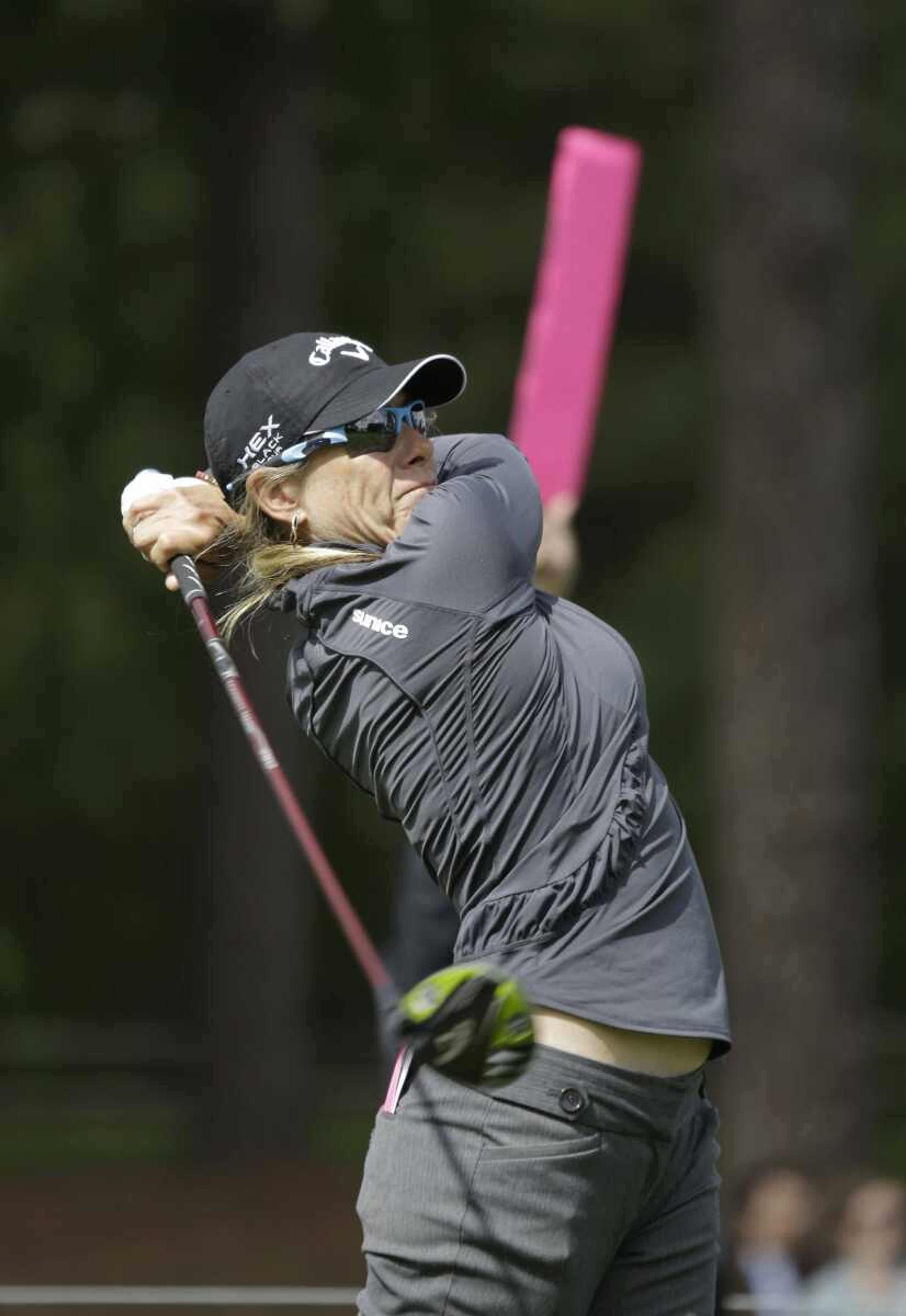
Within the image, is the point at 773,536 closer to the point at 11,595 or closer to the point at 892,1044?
the point at 11,595

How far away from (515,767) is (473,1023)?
38cm

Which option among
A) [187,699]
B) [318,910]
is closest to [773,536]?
[187,699]

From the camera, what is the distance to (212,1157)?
1121cm

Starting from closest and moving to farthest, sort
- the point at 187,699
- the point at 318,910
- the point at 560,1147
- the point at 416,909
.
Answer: the point at 560,1147, the point at 416,909, the point at 187,699, the point at 318,910

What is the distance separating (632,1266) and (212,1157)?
881 cm

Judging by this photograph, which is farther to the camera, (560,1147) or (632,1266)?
(632,1266)

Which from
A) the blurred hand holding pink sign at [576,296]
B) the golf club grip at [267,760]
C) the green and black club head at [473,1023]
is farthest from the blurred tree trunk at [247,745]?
the green and black club head at [473,1023]

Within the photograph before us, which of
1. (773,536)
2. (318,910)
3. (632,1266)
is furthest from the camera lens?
(318,910)

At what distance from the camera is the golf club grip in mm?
2635

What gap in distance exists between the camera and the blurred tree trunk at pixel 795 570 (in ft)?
24.3

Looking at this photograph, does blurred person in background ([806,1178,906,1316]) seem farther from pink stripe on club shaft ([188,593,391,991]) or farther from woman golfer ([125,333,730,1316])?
pink stripe on club shaft ([188,593,391,991])

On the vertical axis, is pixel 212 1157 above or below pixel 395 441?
below

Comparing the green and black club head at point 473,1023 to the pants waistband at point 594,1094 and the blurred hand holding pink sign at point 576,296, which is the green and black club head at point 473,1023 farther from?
the blurred hand holding pink sign at point 576,296

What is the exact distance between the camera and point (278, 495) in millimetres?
2848
